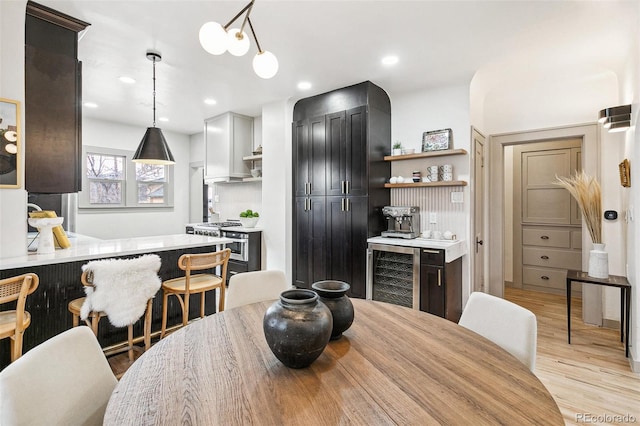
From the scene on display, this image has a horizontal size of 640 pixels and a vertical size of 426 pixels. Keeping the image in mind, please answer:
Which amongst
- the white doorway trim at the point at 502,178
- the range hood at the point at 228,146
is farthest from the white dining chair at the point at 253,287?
the range hood at the point at 228,146

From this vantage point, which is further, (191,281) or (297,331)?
(191,281)

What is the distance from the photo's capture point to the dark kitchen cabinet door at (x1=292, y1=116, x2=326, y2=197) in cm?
411

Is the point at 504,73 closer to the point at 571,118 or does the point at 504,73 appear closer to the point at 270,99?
the point at 571,118

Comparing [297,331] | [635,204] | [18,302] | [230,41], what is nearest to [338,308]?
[297,331]

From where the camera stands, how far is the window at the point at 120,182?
5527mm

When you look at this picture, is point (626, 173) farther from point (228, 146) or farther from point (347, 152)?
point (228, 146)

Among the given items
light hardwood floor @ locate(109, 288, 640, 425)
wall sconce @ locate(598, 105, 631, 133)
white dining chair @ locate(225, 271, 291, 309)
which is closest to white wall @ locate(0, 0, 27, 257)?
light hardwood floor @ locate(109, 288, 640, 425)

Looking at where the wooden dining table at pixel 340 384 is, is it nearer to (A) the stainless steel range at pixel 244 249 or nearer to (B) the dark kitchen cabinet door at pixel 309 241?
(B) the dark kitchen cabinet door at pixel 309 241

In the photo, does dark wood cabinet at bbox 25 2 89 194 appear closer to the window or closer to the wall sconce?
the window

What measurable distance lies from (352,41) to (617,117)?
2417 mm

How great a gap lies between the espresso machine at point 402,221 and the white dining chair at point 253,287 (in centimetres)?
191

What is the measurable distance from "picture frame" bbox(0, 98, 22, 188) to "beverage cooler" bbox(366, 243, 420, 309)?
3.10m

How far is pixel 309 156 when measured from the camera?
4.23m

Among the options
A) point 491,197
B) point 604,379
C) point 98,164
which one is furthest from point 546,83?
point 98,164
